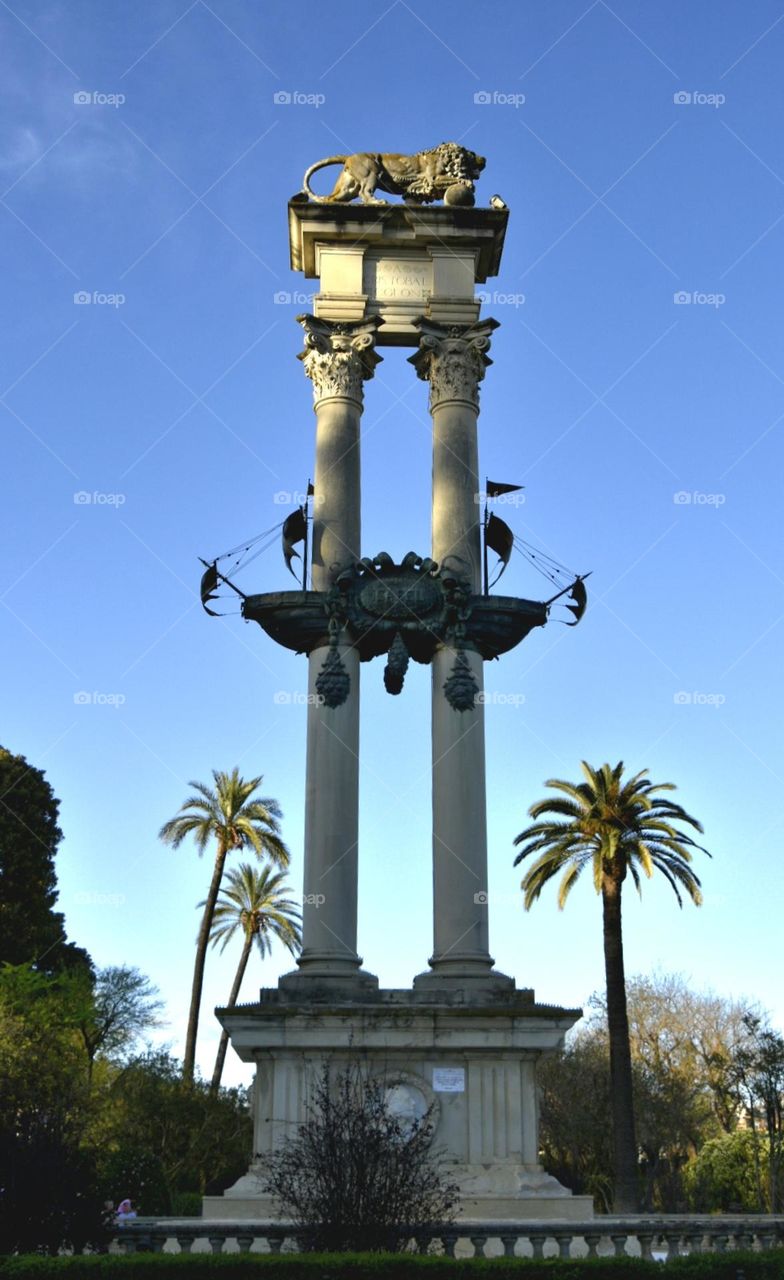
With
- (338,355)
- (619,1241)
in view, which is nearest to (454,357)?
(338,355)

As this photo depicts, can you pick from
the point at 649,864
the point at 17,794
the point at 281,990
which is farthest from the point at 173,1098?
the point at 281,990

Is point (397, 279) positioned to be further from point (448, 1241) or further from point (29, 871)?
point (29, 871)

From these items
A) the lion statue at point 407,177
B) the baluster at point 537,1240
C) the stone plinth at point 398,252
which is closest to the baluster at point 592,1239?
the baluster at point 537,1240

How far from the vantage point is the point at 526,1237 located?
1656 cm

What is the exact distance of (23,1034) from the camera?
1388 inches

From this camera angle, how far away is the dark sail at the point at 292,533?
25.1 meters

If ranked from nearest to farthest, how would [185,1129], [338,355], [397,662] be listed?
[397,662], [338,355], [185,1129]

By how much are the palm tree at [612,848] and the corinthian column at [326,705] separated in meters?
14.1

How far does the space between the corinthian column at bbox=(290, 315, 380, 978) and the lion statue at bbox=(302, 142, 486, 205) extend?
10.9 feet

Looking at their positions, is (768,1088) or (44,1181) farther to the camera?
(768,1088)

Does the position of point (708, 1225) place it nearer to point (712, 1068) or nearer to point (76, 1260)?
point (76, 1260)

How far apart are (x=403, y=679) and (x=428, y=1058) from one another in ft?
22.5

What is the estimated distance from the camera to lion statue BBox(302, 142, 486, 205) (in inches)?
1087

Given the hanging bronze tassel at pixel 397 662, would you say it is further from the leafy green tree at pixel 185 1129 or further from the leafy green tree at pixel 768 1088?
the leafy green tree at pixel 768 1088
